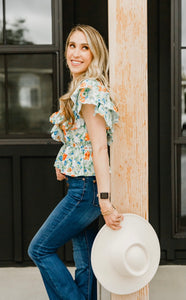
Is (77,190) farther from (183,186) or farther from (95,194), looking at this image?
(183,186)

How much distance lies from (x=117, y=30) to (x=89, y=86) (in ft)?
1.04

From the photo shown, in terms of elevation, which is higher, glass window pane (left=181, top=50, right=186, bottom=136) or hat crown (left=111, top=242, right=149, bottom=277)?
glass window pane (left=181, top=50, right=186, bottom=136)

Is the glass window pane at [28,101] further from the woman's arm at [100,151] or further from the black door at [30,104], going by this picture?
the woman's arm at [100,151]

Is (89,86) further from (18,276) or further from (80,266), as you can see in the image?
(18,276)

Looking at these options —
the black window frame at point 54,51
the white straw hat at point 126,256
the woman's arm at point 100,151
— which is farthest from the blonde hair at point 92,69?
the black window frame at point 54,51

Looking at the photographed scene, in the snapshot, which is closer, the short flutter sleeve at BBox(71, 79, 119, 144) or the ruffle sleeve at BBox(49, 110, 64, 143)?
the short flutter sleeve at BBox(71, 79, 119, 144)

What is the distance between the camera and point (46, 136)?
343cm

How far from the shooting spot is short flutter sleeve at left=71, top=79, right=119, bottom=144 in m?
1.90

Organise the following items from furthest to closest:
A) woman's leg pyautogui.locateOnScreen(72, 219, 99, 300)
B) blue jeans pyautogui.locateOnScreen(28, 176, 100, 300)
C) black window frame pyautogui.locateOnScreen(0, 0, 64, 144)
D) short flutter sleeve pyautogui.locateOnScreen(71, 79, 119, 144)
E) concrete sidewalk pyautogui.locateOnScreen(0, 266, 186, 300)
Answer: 1. black window frame pyautogui.locateOnScreen(0, 0, 64, 144)
2. concrete sidewalk pyautogui.locateOnScreen(0, 266, 186, 300)
3. woman's leg pyautogui.locateOnScreen(72, 219, 99, 300)
4. blue jeans pyautogui.locateOnScreen(28, 176, 100, 300)
5. short flutter sleeve pyautogui.locateOnScreen(71, 79, 119, 144)

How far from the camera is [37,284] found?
319 cm

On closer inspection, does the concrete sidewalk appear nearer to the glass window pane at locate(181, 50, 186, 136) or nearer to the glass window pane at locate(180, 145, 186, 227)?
the glass window pane at locate(180, 145, 186, 227)

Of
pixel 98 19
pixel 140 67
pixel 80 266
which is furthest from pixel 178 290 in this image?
pixel 98 19

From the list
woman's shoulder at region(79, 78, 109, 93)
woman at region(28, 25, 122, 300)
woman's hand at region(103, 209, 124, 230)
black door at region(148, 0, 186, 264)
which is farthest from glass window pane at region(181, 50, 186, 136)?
woman's hand at region(103, 209, 124, 230)

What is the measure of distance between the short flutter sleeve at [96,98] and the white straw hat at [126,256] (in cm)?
47
